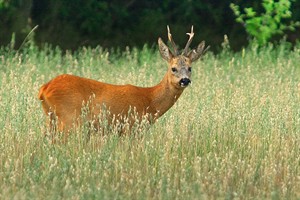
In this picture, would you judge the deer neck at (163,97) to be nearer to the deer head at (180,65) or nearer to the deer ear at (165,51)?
the deer head at (180,65)

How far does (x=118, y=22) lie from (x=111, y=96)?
13.6 meters

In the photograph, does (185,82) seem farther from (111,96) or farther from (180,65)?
(111,96)

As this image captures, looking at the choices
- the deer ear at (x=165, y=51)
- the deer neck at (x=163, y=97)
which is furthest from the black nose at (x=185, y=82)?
the deer ear at (x=165, y=51)

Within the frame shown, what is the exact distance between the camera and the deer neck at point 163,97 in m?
9.45

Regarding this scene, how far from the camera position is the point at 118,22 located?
2261 centimetres

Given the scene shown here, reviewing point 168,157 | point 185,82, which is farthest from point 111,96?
point 168,157

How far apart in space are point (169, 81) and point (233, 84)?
13.5ft

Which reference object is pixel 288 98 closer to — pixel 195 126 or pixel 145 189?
Answer: pixel 195 126

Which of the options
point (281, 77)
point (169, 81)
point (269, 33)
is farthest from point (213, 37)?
point (169, 81)

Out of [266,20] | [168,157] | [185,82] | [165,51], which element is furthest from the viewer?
[266,20]

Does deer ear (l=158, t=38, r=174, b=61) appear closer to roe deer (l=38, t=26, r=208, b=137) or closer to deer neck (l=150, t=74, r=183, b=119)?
roe deer (l=38, t=26, r=208, b=137)

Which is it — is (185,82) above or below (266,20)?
below

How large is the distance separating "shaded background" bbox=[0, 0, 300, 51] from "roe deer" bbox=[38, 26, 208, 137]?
451 inches

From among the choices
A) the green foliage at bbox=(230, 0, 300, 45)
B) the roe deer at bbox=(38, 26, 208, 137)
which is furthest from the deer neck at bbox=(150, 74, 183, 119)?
the green foliage at bbox=(230, 0, 300, 45)
